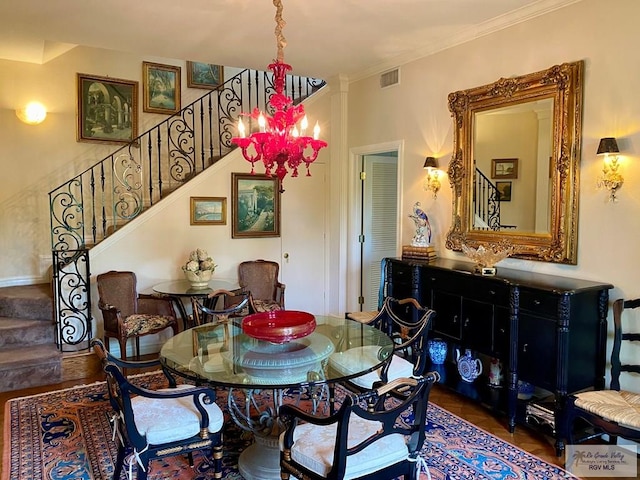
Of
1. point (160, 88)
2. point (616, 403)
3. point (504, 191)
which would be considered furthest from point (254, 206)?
point (616, 403)

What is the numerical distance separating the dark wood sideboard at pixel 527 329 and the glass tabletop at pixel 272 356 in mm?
954

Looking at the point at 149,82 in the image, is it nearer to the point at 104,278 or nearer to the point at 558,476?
the point at 104,278

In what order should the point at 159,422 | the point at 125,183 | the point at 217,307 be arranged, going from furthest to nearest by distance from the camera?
the point at 125,183
the point at 217,307
the point at 159,422

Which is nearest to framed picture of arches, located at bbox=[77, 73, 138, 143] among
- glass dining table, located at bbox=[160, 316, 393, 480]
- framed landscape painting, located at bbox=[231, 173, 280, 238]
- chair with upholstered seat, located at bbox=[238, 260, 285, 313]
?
framed landscape painting, located at bbox=[231, 173, 280, 238]

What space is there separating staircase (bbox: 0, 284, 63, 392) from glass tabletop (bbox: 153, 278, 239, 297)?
1.10m

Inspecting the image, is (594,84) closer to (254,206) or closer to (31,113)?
(254,206)

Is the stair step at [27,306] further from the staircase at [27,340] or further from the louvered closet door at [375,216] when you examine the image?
the louvered closet door at [375,216]

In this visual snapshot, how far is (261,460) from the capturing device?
281 centimetres

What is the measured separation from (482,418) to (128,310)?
3621mm

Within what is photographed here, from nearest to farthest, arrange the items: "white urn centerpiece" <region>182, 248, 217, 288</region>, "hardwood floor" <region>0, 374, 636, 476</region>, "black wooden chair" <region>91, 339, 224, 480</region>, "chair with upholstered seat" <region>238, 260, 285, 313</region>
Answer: "black wooden chair" <region>91, 339, 224, 480</region> < "hardwood floor" <region>0, 374, 636, 476</region> < "white urn centerpiece" <region>182, 248, 217, 288</region> < "chair with upholstered seat" <region>238, 260, 285, 313</region>

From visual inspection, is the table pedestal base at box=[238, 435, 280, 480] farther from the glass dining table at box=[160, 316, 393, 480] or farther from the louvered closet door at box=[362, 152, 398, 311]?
the louvered closet door at box=[362, 152, 398, 311]

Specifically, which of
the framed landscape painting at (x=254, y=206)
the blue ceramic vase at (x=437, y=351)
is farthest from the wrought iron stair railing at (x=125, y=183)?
the blue ceramic vase at (x=437, y=351)

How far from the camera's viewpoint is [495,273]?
3.66 metres

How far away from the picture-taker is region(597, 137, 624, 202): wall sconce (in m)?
3.07
